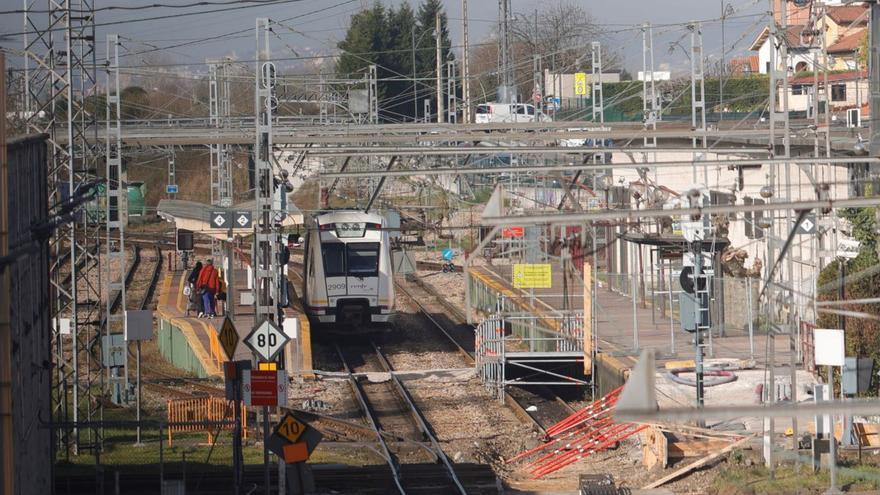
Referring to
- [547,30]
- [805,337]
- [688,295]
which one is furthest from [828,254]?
[547,30]

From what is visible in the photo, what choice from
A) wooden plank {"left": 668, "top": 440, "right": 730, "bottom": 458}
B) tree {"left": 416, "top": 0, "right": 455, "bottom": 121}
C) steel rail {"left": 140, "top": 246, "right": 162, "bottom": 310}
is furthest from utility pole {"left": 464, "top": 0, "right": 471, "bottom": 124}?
wooden plank {"left": 668, "top": 440, "right": 730, "bottom": 458}

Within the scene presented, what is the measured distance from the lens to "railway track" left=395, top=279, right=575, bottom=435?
19.5 m

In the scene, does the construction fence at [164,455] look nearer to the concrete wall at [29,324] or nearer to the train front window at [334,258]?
the concrete wall at [29,324]

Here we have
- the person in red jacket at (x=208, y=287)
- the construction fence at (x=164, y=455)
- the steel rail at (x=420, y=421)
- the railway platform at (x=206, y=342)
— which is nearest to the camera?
the construction fence at (x=164, y=455)

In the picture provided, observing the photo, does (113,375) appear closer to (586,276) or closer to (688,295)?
(586,276)

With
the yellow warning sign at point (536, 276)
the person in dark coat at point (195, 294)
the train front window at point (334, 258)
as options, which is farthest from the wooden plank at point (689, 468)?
the person in dark coat at point (195, 294)

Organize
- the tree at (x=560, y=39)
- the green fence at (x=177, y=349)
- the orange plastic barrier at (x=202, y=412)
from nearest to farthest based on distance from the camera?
the orange plastic barrier at (x=202, y=412) < the green fence at (x=177, y=349) < the tree at (x=560, y=39)

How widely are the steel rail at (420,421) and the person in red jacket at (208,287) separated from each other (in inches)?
142

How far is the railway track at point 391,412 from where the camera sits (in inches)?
580

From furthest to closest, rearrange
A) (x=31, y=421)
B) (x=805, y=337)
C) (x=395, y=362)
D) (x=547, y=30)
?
1. (x=547, y=30)
2. (x=395, y=362)
3. (x=805, y=337)
4. (x=31, y=421)

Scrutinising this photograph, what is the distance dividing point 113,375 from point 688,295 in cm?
976

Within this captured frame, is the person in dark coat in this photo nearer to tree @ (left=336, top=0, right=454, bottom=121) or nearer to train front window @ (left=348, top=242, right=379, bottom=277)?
train front window @ (left=348, top=242, right=379, bottom=277)

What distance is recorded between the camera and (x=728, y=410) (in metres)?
4.34

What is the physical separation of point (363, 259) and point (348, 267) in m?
0.36
